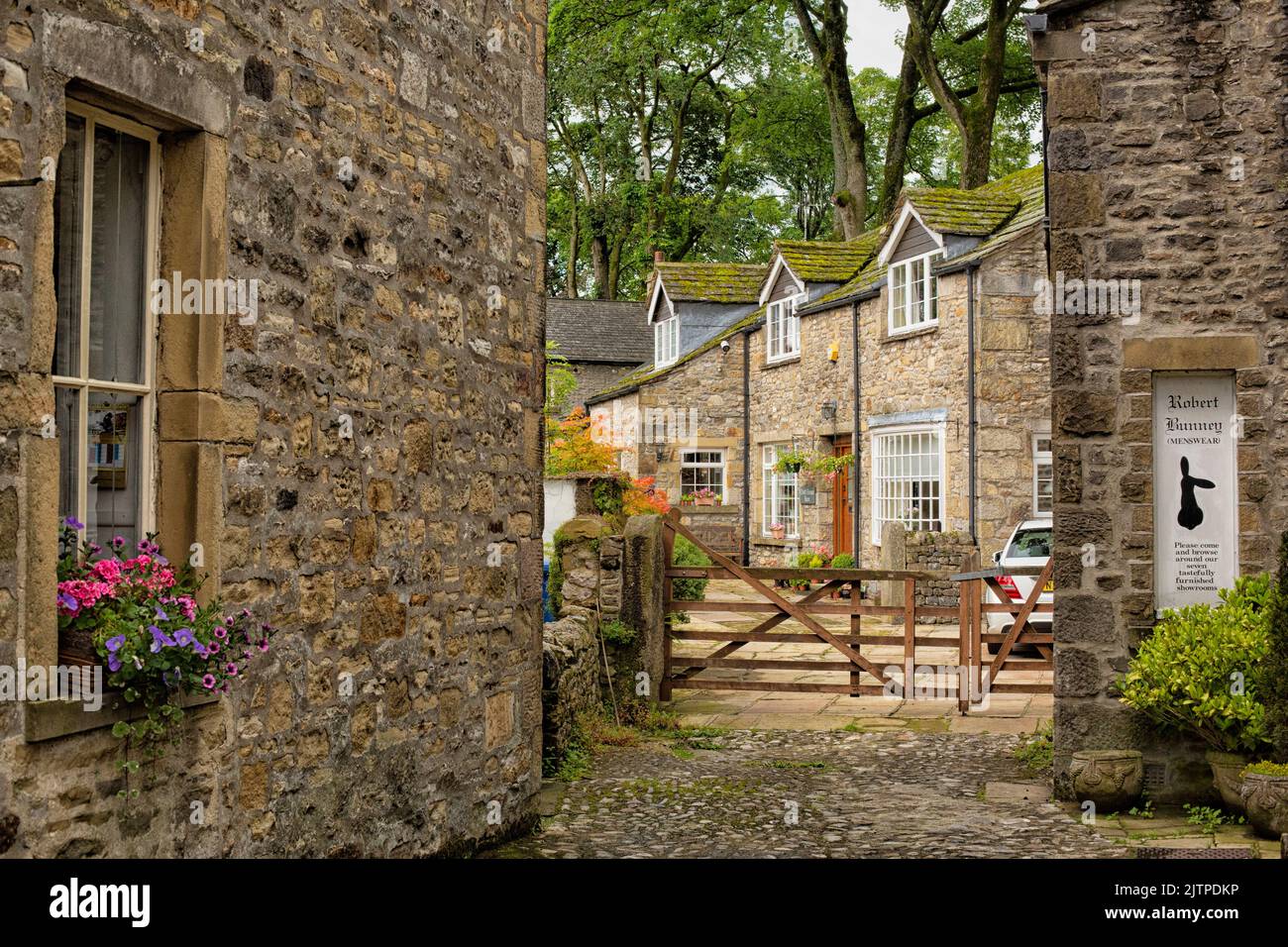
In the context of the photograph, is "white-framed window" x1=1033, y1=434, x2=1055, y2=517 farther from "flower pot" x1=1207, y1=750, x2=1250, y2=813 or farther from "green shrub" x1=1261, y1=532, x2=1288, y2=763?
→ "green shrub" x1=1261, y1=532, x2=1288, y2=763

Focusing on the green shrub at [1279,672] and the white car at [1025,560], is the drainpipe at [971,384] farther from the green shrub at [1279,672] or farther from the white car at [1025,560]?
the green shrub at [1279,672]

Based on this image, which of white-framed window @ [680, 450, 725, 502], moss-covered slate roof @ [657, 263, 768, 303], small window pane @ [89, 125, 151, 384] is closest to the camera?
small window pane @ [89, 125, 151, 384]

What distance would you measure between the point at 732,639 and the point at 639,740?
1.84 meters

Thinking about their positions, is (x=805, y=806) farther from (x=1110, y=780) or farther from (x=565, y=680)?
(x=565, y=680)

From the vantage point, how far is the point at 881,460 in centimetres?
2097

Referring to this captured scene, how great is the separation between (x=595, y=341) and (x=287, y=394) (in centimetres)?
3100

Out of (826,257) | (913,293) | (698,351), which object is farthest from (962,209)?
(698,351)

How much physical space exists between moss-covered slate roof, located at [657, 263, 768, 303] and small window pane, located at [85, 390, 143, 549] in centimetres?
2442

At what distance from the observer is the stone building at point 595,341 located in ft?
116

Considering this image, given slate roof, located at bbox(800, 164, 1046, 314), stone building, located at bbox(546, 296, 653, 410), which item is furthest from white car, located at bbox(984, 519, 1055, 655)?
stone building, located at bbox(546, 296, 653, 410)

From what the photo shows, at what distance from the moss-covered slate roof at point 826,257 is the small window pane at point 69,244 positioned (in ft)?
65.3

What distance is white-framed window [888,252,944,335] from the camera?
1917 cm

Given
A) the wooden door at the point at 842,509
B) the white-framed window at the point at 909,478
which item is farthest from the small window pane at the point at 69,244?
the wooden door at the point at 842,509

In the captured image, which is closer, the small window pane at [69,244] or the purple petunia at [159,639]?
the purple petunia at [159,639]
